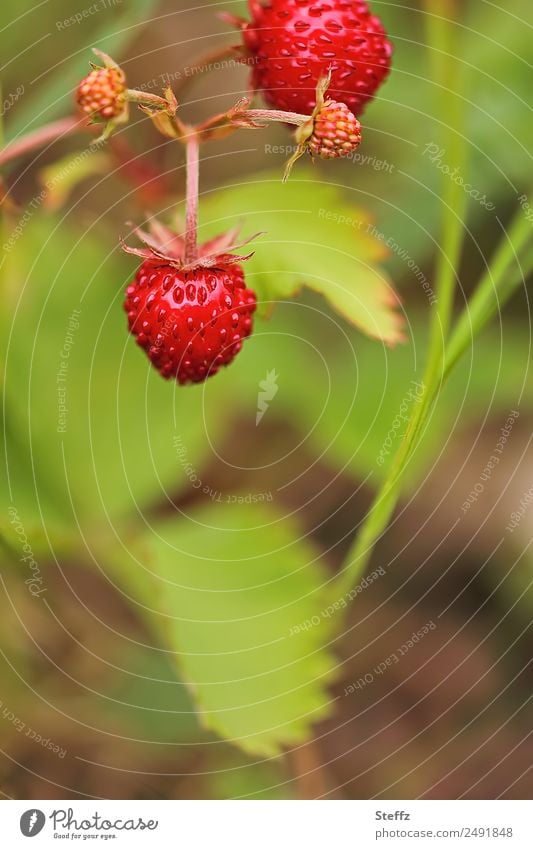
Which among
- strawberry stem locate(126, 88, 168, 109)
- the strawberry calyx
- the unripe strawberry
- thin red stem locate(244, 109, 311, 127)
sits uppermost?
strawberry stem locate(126, 88, 168, 109)

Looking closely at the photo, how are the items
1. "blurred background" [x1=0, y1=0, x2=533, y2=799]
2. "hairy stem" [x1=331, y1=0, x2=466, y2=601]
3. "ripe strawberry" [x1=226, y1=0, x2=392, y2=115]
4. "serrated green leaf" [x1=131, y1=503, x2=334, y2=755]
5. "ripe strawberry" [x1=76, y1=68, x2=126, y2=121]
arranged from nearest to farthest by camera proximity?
1. "ripe strawberry" [x1=76, y1=68, x2=126, y2=121]
2. "ripe strawberry" [x1=226, y1=0, x2=392, y2=115]
3. "hairy stem" [x1=331, y1=0, x2=466, y2=601]
4. "serrated green leaf" [x1=131, y1=503, x2=334, y2=755]
5. "blurred background" [x1=0, y1=0, x2=533, y2=799]

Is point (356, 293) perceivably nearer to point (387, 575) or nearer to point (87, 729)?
point (387, 575)

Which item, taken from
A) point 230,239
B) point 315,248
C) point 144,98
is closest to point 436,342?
point 315,248

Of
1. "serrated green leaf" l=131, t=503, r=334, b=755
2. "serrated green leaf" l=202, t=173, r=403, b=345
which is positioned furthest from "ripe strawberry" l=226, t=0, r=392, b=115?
"serrated green leaf" l=131, t=503, r=334, b=755

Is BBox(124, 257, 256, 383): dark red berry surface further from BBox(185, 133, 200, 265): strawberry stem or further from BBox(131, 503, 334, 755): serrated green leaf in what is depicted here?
BBox(131, 503, 334, 755): serrated green leaf

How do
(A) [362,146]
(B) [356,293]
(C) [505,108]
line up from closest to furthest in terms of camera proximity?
(B) [356,293]
(C) [505,108]
(A) [362,146]

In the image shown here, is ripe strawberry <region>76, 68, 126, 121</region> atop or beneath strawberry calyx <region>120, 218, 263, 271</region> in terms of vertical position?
atop

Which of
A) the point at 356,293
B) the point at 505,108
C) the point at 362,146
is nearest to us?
the point at 356,293

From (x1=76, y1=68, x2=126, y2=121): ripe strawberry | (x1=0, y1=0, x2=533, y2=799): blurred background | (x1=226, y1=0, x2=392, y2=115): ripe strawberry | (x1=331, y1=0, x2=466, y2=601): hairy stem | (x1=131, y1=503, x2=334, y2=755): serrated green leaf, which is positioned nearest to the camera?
(x1=76, y1=68, x2=126, y2=121): ripe strawberry

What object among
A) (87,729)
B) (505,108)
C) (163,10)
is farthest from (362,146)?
(87,729)
